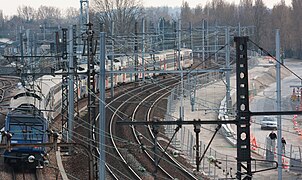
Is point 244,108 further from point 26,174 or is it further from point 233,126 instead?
point 233,126

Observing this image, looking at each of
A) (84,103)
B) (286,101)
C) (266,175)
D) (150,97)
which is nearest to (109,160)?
(266,175)

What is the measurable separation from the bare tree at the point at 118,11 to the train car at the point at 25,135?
37.1 m

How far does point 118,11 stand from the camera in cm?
5475

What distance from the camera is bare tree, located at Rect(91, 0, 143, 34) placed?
5306 cm

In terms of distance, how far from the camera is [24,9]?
127m

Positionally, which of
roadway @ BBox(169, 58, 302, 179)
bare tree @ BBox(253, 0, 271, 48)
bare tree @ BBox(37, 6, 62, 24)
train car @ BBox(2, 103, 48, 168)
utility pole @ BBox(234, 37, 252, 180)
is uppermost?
bare tree @ BBox(37, 6, 62, 24)

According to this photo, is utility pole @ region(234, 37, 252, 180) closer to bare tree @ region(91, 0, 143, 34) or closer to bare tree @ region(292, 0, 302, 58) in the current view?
bare tree @ region(91, 0, 143, 34)

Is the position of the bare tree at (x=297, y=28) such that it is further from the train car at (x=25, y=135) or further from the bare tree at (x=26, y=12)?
the bare tree at (x=26, y=12)

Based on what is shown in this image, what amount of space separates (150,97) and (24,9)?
334 feet

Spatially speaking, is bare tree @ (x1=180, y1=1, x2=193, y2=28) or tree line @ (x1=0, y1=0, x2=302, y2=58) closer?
tree line @ (x1=0, y1=0, x2=302, y2=58)

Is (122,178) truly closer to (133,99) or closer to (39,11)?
(133,99)

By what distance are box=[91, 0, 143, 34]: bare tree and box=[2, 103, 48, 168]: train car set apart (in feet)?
122

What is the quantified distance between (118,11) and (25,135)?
134 feet

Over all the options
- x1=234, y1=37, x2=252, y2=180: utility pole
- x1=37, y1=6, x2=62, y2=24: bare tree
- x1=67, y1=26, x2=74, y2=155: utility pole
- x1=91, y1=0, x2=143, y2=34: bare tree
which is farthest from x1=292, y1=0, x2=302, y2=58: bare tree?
x1=37, y1=6, x2=62, y2=24: bare tree
